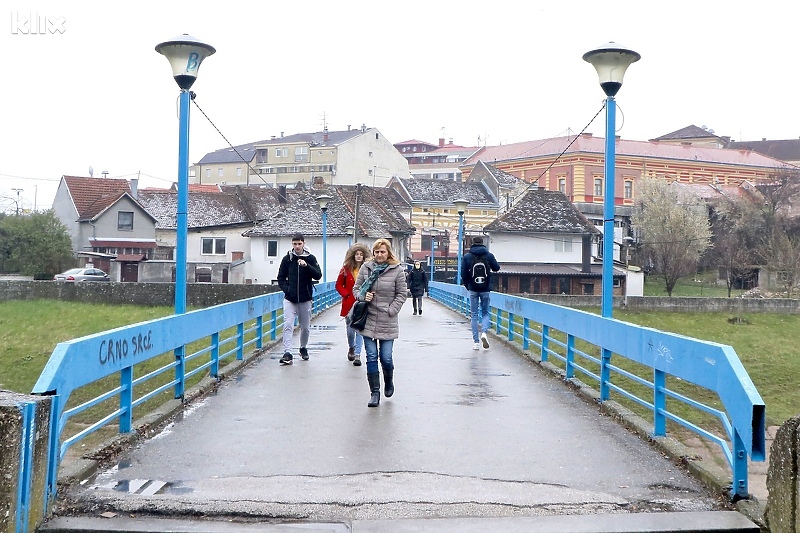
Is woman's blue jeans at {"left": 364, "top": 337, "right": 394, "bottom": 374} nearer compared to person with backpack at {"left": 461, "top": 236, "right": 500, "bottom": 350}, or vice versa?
woman's blue jeans at {"left": 364, "top": 337, "right": 394, "bottom": 374}

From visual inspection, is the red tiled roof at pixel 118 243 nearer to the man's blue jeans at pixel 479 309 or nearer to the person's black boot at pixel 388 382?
the man's blue jeans at pixel 479 309

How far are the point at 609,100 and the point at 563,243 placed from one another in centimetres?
4930

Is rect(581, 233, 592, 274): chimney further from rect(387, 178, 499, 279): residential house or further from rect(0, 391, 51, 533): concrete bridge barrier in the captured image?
rect(0, 391, 51, 533): concrete bridge barrier

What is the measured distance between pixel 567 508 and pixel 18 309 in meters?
41.1

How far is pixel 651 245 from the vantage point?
217ft

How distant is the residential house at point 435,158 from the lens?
4567 inches

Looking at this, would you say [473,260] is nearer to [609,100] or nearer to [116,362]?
[609,100]

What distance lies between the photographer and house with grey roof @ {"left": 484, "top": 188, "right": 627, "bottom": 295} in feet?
182

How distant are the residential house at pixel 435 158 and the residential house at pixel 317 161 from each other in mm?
11409

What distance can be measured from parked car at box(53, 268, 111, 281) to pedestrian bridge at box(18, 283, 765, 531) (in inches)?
1921

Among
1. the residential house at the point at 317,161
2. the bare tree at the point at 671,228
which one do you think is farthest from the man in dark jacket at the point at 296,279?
the residential house at the point at 317,161

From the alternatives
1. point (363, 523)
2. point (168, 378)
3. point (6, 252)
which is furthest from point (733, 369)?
point (6, 252)

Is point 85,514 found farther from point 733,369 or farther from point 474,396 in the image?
point 474,396

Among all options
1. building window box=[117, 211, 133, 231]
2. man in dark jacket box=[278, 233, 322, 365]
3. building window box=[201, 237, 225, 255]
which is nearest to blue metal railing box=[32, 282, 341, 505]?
man in dark jacket box=[278, 233, 322, 365]
